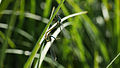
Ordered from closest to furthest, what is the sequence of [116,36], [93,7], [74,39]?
[74,39], [116,36], [93,7]

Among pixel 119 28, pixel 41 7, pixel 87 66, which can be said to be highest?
pixel 41 7

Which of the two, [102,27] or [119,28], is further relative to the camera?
[102,27]

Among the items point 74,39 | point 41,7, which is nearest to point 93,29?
point 74,39

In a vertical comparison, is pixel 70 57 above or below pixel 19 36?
below

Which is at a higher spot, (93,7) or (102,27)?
(93,7)

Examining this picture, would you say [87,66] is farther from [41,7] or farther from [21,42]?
[41,7]

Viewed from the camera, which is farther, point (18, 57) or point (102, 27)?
point (102, 27)

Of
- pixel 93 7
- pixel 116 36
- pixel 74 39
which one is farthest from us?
pixel 93 7

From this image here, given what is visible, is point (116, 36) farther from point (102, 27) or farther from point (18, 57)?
point (18, 57)

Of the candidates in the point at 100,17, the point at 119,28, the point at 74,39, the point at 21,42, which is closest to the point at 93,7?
the point at 100,17
